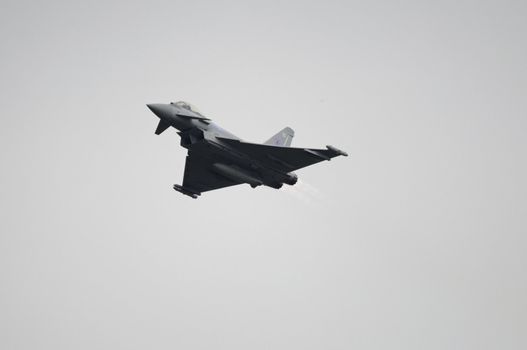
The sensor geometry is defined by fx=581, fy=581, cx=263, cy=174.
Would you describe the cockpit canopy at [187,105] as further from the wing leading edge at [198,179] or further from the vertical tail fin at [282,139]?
the vertical tail fin at [282,139]

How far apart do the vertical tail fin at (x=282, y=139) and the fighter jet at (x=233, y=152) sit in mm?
3888

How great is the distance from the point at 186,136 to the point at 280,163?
22.9 ft

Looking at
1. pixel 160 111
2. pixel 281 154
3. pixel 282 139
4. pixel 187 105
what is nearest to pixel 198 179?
pixel 282 139

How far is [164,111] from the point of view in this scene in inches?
1602

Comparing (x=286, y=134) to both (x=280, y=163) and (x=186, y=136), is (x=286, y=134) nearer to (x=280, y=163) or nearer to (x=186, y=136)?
(x=280, y=163)

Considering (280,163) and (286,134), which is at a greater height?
(286,134)

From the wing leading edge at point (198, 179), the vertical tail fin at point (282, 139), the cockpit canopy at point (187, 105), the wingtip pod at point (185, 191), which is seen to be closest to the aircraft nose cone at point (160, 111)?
the cockpit canopy at point (187, 105)

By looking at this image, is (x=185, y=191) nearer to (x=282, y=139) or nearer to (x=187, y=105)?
(x=187, y=105)

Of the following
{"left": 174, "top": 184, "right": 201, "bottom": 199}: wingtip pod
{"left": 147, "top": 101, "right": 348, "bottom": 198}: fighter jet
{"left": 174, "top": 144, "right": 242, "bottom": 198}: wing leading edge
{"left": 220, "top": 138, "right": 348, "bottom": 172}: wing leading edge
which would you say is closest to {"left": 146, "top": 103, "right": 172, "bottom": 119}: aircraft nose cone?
{"left": 147, "top": 101, "right": 348, "bottom": 198}: fighter jet

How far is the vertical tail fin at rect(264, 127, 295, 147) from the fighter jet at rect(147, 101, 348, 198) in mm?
3888

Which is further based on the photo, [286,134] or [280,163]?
[286,134]

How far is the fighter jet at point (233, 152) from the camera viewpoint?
40.6 m

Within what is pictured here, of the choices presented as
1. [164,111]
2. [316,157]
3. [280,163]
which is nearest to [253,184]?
[280,163]

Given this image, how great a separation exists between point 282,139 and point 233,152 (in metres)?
6.27
